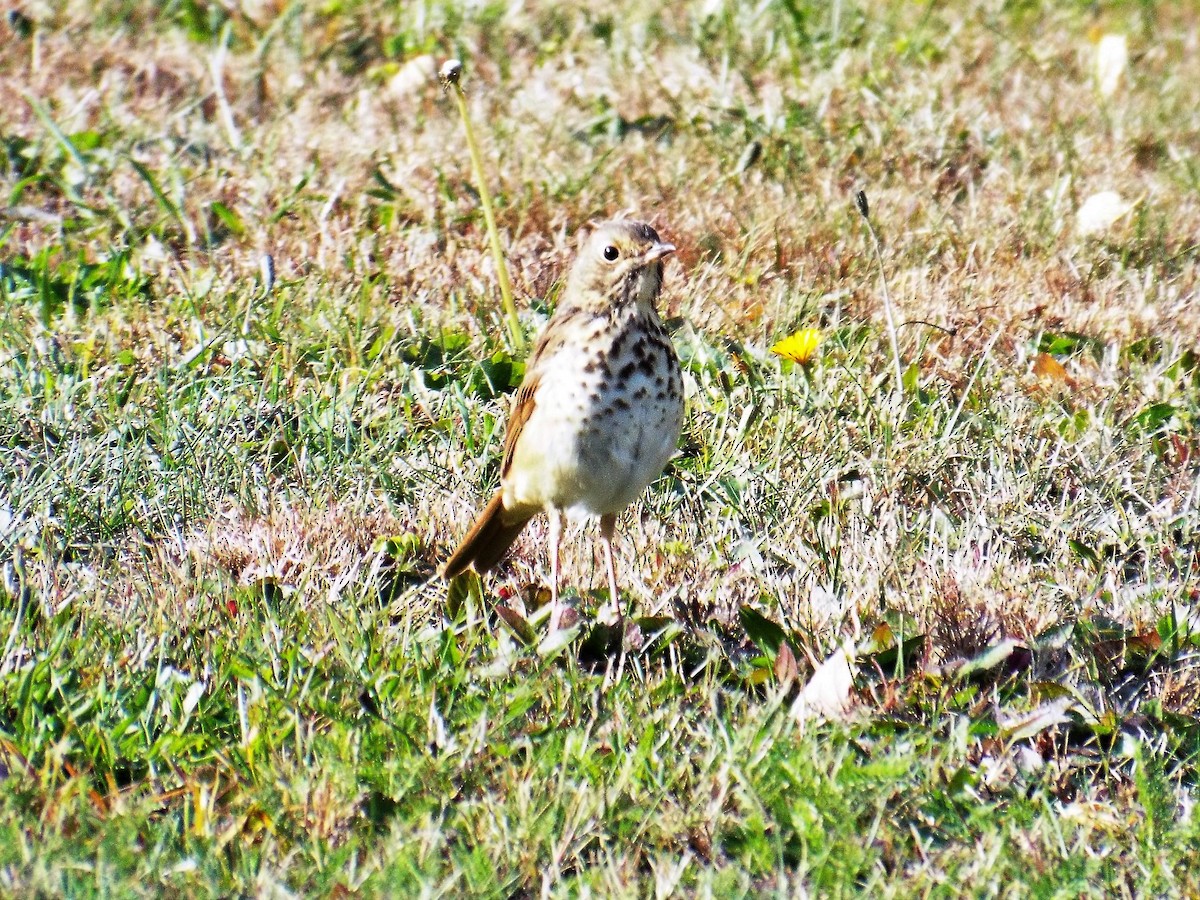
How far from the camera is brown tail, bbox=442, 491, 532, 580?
179 inches

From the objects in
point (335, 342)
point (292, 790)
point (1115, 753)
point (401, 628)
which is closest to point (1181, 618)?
point (1115, 753)

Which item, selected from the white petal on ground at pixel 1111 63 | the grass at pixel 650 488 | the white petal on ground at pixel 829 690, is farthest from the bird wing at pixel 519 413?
the white petal on ground at pixel 1111 63

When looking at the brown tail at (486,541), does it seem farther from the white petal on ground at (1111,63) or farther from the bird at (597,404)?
the white petal on ground at (1111,63)

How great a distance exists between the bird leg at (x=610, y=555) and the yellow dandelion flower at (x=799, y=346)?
33.4 inches

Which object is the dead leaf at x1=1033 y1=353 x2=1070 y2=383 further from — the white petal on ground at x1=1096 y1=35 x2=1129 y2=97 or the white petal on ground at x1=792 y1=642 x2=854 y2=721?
the white petal on ground at x1=1096 y1=35 x2=1129 y2=97

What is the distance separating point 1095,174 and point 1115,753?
3.49 m

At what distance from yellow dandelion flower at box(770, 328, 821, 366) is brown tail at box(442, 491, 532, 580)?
1046 mm

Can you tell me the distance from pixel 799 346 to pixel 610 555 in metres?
1.14

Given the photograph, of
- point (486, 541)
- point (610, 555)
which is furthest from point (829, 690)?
point (486, 541)

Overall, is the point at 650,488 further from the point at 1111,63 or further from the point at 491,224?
the point at 1111,63

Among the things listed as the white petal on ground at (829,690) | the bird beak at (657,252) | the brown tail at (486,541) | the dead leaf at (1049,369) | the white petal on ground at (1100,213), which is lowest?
the brown tail at (486,541)

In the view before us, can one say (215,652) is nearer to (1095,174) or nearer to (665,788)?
(665,788)

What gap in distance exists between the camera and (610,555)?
4.39 meters

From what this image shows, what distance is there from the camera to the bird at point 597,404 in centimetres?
434
